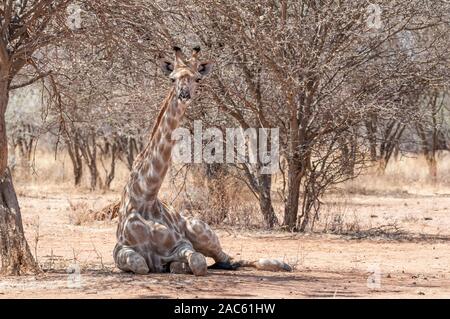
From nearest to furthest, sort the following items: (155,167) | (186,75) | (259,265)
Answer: (186,75) < (155,167) < (259,265)

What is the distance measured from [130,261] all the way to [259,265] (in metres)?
1.49

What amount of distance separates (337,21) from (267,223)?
10.4 ft

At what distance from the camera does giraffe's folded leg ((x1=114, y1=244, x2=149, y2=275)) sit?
342 inches

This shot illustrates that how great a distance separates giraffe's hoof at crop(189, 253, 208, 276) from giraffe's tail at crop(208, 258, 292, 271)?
96 centimetres

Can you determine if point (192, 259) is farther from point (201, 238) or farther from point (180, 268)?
point (201, 238)

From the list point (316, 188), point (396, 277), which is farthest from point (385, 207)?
point (396, 277)

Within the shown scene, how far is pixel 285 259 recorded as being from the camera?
1109 centimetres

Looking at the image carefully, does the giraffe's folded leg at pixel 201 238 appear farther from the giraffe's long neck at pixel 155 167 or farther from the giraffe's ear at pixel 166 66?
the giraffe's ear at pixel 166 66

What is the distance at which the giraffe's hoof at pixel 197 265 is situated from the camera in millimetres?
8652

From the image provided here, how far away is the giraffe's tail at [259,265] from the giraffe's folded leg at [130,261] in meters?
1.13

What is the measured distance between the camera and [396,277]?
9.59 meters

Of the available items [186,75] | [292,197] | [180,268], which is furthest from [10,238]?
[292,197]

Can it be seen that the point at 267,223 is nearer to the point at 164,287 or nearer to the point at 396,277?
the point at 396,277

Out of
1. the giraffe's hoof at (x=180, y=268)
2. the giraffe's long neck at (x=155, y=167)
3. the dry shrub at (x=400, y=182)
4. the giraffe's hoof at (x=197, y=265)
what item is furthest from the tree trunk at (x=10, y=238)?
the dry shrub at (x=400, y=182)
